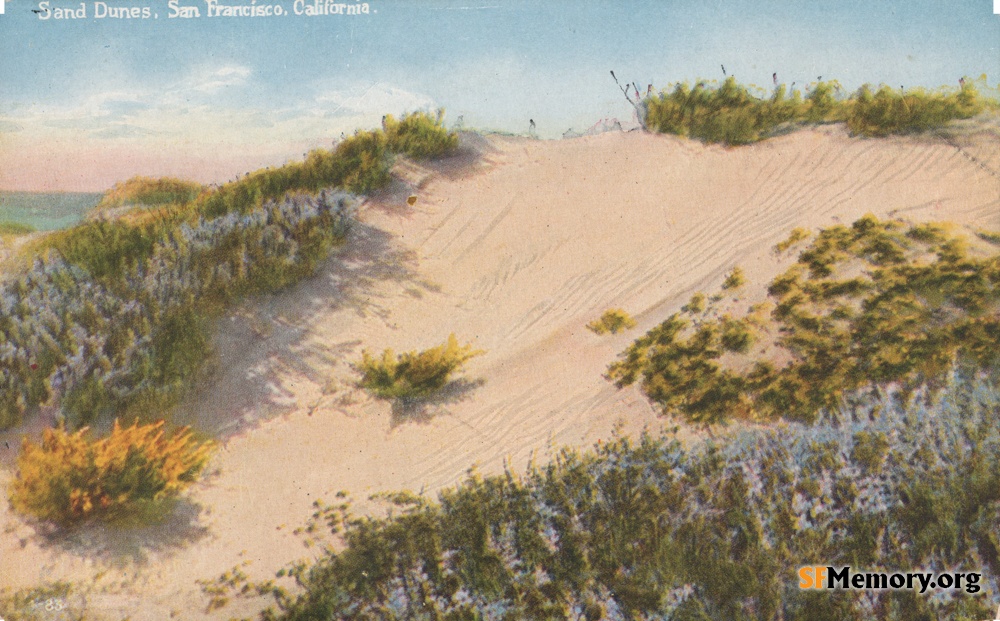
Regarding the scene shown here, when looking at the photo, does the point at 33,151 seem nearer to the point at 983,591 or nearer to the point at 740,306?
the point at 740,306

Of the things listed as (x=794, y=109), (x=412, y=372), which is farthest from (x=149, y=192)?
(x=794, y=109)

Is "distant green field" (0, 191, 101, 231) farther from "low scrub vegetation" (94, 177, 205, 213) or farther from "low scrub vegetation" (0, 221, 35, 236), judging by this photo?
"low scrub vegetation" (94, 177, 205, 213)

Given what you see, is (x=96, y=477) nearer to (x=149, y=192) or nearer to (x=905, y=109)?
(x=149, y=192)

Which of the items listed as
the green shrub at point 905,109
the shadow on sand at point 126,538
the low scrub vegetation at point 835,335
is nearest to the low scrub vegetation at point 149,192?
the shadow on sand at point 126,538

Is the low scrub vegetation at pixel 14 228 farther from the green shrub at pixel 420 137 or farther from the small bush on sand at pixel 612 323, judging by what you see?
the small bush on sand at pixel 612 323

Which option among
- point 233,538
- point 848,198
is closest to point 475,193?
point 848,198

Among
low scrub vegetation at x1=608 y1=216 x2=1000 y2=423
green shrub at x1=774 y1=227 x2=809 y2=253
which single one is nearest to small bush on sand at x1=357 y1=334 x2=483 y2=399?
low scrub vegetation at x1=608 y1=216 x2=1000 y2=423

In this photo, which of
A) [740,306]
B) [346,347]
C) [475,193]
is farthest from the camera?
[475,193]
